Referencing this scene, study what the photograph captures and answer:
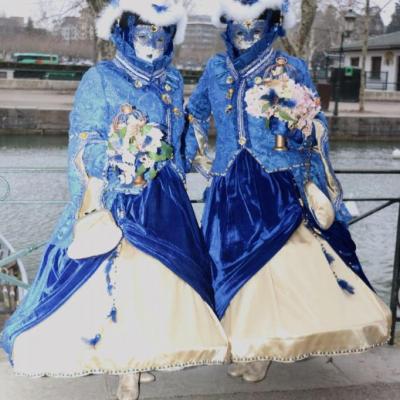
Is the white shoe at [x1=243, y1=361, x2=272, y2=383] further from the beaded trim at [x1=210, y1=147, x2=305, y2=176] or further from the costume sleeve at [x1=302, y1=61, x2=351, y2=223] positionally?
the beaded trim at [x1=210, y1=147, x2=305, y2=176]

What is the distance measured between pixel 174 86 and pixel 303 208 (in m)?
0.75

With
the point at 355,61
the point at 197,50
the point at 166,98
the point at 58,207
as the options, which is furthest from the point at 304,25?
the point at 197,50

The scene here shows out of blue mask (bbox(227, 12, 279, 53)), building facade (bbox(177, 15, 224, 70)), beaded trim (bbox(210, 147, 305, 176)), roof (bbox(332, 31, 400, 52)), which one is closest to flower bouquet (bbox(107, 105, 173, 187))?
beaded trim (bbox(210, 147, 305, 176))

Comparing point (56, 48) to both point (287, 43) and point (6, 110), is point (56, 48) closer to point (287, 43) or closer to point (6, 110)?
point (6, 110)

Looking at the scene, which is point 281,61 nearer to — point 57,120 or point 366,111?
point 57,120

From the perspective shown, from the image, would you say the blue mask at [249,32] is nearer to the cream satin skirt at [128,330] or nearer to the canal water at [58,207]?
the cream satin skirt at [128,330]

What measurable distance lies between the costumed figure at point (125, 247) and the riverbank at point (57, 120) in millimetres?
11284

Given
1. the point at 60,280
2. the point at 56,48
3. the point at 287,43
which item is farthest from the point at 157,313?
the point at 56,48

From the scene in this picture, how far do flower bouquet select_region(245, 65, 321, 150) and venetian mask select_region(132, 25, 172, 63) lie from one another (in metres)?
0.42

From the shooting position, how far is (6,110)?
15914mm

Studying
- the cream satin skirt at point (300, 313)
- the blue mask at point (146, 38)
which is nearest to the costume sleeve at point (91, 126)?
the blue mask at point (146, 38)

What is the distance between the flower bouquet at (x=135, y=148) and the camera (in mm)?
2639

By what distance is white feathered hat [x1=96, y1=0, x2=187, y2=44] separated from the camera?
277 cm

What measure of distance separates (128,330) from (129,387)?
0.37 meters
